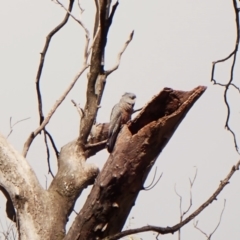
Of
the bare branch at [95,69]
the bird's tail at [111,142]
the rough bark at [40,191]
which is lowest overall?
the rough bark at [40,191]

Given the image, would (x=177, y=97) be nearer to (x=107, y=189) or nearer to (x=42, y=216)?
(x=107, y=189)

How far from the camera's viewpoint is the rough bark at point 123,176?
2.07m

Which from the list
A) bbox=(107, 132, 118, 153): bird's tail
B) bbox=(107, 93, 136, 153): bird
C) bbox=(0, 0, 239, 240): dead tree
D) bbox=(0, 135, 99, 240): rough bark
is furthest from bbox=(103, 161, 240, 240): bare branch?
bbox=(107, 93, 136, 153): bird

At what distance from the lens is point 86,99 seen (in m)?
2.79

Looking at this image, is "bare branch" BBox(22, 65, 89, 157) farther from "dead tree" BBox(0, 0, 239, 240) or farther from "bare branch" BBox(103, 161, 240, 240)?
"bare branch" BBox(103, 161, 240, 240)

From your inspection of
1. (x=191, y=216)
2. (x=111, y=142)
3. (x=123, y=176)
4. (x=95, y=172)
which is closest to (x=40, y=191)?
(x=95, y=172)

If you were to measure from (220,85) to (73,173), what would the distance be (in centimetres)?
91

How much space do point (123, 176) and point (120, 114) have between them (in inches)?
54.2

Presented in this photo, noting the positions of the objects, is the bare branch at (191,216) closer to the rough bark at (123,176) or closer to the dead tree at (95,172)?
the dead tree at (95,172)

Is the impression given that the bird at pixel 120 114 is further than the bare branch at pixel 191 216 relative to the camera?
Yes

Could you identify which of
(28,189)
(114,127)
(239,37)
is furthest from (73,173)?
(239,37)

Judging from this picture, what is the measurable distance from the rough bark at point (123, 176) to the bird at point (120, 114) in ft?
2.15

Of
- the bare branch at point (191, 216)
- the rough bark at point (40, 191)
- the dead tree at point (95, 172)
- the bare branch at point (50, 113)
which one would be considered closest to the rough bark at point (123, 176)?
the dead tree at point (95, 172)

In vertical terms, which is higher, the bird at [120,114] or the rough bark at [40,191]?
the bird at [120,114]
